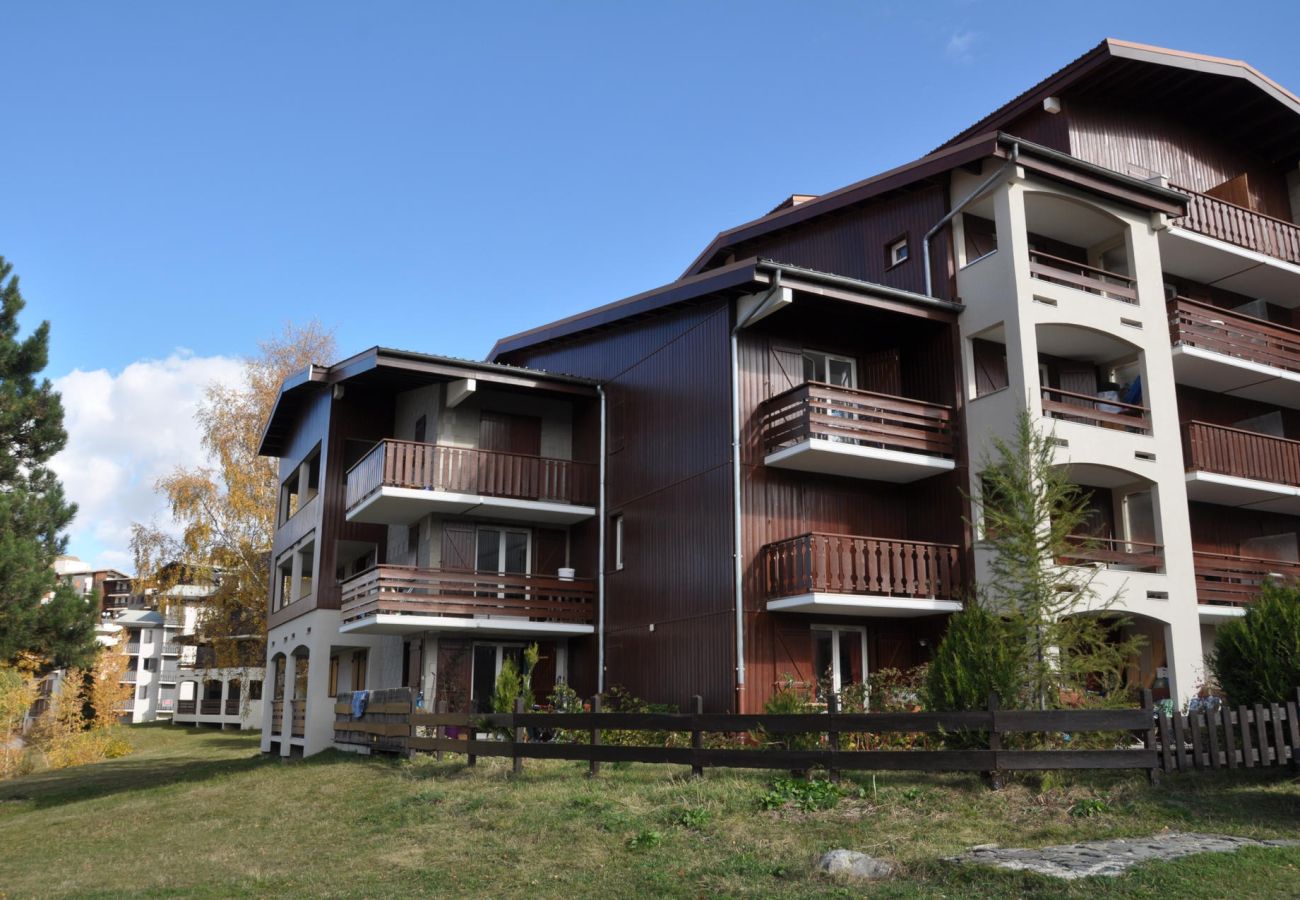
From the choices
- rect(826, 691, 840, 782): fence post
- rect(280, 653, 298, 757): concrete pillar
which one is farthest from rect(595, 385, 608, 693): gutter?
rect(826, 691, 840, 782): fence post

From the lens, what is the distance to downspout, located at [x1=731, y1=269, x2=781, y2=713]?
1884 cm

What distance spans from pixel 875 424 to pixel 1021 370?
270cm

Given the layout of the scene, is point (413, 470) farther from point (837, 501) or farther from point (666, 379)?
point (837, 501)

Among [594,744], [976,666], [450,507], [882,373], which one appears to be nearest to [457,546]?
[450,507]

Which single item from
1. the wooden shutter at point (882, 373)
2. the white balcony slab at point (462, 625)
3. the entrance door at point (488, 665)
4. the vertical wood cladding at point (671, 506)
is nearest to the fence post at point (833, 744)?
the vertical wood cladding at point (671, 506)

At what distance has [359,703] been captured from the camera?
2338 cm

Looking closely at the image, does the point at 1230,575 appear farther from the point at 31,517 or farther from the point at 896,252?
the point at 31,517

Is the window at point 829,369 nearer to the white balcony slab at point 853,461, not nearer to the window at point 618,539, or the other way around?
the white balcony slab at point 853,461

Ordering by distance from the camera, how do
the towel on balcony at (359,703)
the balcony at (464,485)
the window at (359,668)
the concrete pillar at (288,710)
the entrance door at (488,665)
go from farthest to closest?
the window at (359,668) → the concrete pillar at (288,710) → the entrance door at (488,665) → the towel on balcony at (359,703) → the balcony at (464,485)

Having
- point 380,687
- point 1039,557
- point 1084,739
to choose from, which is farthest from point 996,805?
point 380,687

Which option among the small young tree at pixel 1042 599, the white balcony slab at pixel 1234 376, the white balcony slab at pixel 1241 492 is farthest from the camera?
the white balcony slab at pixel 1234 376

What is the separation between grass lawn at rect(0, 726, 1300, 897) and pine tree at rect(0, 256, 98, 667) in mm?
10813

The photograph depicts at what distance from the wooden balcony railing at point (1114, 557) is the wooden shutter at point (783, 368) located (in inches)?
227

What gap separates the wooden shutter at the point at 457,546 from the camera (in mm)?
24141
